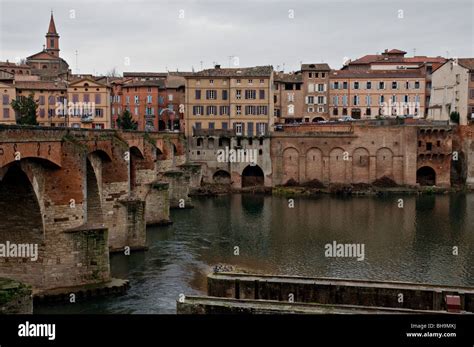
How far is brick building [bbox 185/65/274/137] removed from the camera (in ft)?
241

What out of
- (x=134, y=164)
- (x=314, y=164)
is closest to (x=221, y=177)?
(x=314, y=164)

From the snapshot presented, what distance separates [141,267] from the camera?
116 ft

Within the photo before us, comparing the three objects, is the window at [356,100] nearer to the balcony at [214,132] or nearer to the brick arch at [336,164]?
the brick arch at [336,164]

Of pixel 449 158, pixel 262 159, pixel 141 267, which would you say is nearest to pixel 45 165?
pixel 141 267

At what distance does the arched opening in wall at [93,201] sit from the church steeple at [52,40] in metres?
108

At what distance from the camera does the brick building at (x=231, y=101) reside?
2896 inches

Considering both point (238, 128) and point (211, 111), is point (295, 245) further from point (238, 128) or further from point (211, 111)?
point (211, 111)

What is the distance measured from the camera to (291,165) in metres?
71.4

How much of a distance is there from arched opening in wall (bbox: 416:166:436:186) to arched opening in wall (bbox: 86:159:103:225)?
4679 cm

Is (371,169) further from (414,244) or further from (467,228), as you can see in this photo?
(414,244)

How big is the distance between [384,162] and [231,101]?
2018 cm

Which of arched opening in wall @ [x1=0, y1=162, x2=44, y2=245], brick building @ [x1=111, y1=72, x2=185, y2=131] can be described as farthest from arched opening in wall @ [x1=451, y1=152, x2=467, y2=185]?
arched opening in wall @ [x1=0, y1=162, x2=44, y2=245]

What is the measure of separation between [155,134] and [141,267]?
2439 centimetres

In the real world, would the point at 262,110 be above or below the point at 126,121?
above
